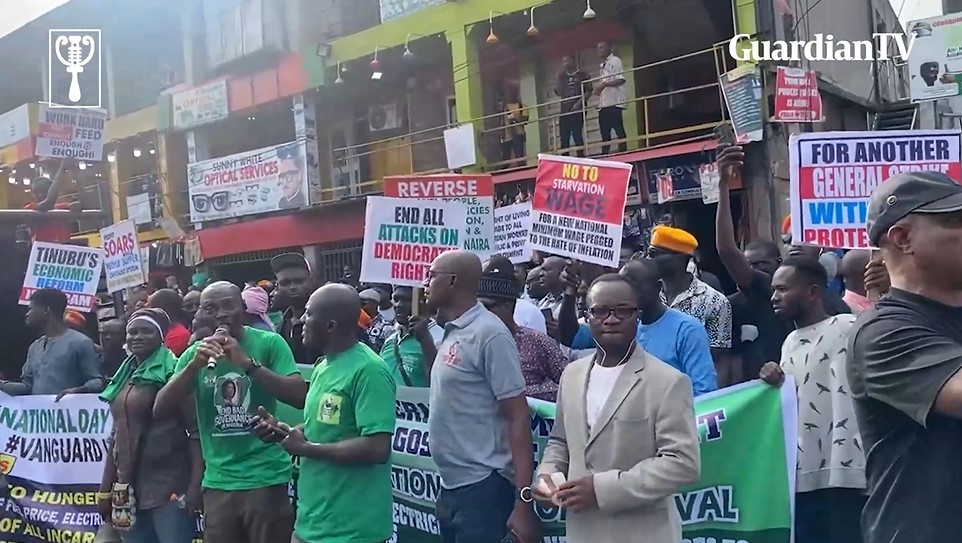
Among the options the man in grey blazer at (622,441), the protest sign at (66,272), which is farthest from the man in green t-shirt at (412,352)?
the protest sign at (66,272)

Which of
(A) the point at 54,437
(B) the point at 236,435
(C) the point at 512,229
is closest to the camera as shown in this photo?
(B) the point at 236,435

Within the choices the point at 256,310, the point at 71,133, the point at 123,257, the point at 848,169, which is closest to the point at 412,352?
the point at 256,310

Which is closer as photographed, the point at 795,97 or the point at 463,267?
the point at 463,267

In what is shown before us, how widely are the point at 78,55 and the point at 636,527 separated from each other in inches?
514

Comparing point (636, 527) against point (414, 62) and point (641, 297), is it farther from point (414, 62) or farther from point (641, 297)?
point (414, 62)

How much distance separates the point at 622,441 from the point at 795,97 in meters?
10.1

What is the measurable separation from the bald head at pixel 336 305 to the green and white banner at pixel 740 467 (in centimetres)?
104

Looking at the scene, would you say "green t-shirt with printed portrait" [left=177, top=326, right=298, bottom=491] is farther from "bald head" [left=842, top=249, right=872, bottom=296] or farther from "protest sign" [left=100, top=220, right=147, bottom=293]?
"protest sign" [left=100, top=220, right=147, bottom=293]

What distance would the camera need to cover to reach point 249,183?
21.1 meters

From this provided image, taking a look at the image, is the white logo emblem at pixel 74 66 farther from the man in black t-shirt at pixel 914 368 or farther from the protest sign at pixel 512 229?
the man in black t-shirt at pixel 914 368

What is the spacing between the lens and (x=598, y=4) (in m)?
16.2

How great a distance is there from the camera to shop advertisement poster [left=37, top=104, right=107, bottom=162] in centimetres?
1165

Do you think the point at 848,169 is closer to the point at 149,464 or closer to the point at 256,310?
the point at 256,310

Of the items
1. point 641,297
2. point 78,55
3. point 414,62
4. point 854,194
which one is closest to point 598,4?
point 414,62
